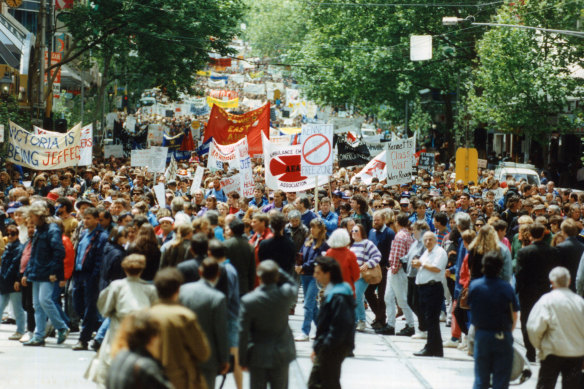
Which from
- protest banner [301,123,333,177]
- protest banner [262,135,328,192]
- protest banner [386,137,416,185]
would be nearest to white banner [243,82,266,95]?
protest banner [386,137,416,185]

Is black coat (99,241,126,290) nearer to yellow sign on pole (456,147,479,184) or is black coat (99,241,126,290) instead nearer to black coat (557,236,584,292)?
black coat (557,236,584,292)

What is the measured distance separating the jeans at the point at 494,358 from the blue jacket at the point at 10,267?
6292 millimetres

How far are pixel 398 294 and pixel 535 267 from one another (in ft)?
8.24

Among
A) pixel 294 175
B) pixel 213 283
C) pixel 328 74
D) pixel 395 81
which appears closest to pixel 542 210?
pixel 294 175

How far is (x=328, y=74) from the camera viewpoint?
4909cm

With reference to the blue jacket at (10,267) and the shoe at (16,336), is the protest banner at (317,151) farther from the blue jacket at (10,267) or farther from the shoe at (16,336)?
the shoe at (16,336)

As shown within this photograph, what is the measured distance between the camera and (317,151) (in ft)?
59.3

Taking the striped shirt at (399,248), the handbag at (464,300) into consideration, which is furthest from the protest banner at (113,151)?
the handbag at (464,300)

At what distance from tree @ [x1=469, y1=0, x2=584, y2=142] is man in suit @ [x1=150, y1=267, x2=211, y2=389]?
1159 inches

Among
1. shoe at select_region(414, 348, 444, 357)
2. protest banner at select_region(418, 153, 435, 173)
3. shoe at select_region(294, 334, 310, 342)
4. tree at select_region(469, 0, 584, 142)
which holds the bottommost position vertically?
shoe at select_region(414, 348, 444, 357)

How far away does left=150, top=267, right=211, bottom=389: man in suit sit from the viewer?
6.52 m

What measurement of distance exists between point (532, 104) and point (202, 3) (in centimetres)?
1283

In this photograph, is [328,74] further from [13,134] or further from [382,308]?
[382,308]

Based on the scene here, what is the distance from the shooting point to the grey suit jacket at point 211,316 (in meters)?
7.82
